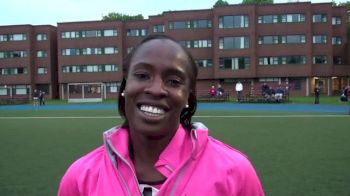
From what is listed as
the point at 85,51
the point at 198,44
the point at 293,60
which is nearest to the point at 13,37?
the point at 85,51

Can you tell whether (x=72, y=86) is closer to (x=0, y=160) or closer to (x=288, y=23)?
(x=288, y=23)

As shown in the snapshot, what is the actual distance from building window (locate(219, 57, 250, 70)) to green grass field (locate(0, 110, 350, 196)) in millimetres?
39129

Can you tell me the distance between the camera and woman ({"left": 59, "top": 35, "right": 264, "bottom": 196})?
172 cm

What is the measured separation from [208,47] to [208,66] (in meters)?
2.64

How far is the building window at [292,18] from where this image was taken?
54500 millimetres

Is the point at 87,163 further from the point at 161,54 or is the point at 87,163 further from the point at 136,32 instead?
the point at 136,32

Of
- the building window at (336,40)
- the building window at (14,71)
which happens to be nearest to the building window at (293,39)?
the building window at (336,40)

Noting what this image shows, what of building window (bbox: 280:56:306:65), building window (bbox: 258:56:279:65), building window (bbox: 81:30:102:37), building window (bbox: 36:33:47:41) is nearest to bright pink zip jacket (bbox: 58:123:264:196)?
building window (bbox: 258:56:279:65)

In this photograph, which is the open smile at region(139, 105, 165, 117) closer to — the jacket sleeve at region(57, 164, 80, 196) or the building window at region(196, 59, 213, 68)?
the jacket sleeve at region(57, 164, 80, 196)

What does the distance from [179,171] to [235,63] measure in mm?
53995

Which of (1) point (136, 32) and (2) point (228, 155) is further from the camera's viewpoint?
(1) point (136, 32)

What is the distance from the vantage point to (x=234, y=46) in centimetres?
5475

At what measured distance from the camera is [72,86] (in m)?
63.0

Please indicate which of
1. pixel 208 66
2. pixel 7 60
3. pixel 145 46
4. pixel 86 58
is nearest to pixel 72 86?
pixel 86 58
